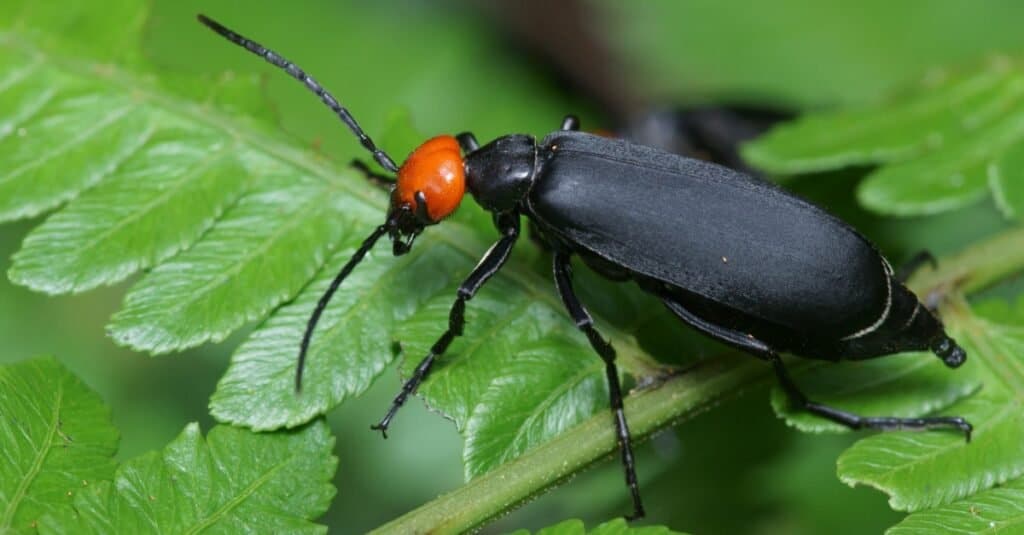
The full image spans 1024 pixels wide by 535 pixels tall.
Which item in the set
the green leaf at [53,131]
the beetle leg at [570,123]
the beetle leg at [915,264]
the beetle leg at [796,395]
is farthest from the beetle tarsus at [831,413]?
the green leaf at [53,131]

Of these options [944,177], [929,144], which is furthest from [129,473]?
[929,144]

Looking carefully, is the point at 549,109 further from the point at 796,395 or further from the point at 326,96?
the point at 796,395

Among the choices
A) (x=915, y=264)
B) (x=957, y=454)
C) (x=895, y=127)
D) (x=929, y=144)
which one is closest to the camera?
(x=957, y=454)

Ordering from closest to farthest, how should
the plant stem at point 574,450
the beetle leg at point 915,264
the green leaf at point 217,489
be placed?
1. the green leaf at point 217,489
2. the plant stem at point 574,450
3. the beetle leg at point 915,264

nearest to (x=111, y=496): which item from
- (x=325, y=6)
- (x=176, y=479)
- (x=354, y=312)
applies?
(x=176, y=479)

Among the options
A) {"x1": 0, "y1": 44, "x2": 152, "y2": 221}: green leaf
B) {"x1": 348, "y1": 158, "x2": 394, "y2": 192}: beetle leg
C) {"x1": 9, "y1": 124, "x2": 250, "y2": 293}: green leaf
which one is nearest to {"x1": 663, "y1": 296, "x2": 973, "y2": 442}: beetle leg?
{"x1": 348, "y1": 158, "x2": 394, "y2": 192}: beetle leg

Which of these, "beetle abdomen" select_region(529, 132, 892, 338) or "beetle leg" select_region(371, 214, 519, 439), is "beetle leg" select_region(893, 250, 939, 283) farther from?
"beetle leg" select_region(371, 214, 519, 439)

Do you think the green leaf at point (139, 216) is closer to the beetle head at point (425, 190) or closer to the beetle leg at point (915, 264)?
the beetle head at point (425, 190)

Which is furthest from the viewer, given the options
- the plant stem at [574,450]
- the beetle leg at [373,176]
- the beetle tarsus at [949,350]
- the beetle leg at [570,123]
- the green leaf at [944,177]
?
the beetle leg at [570,123]
